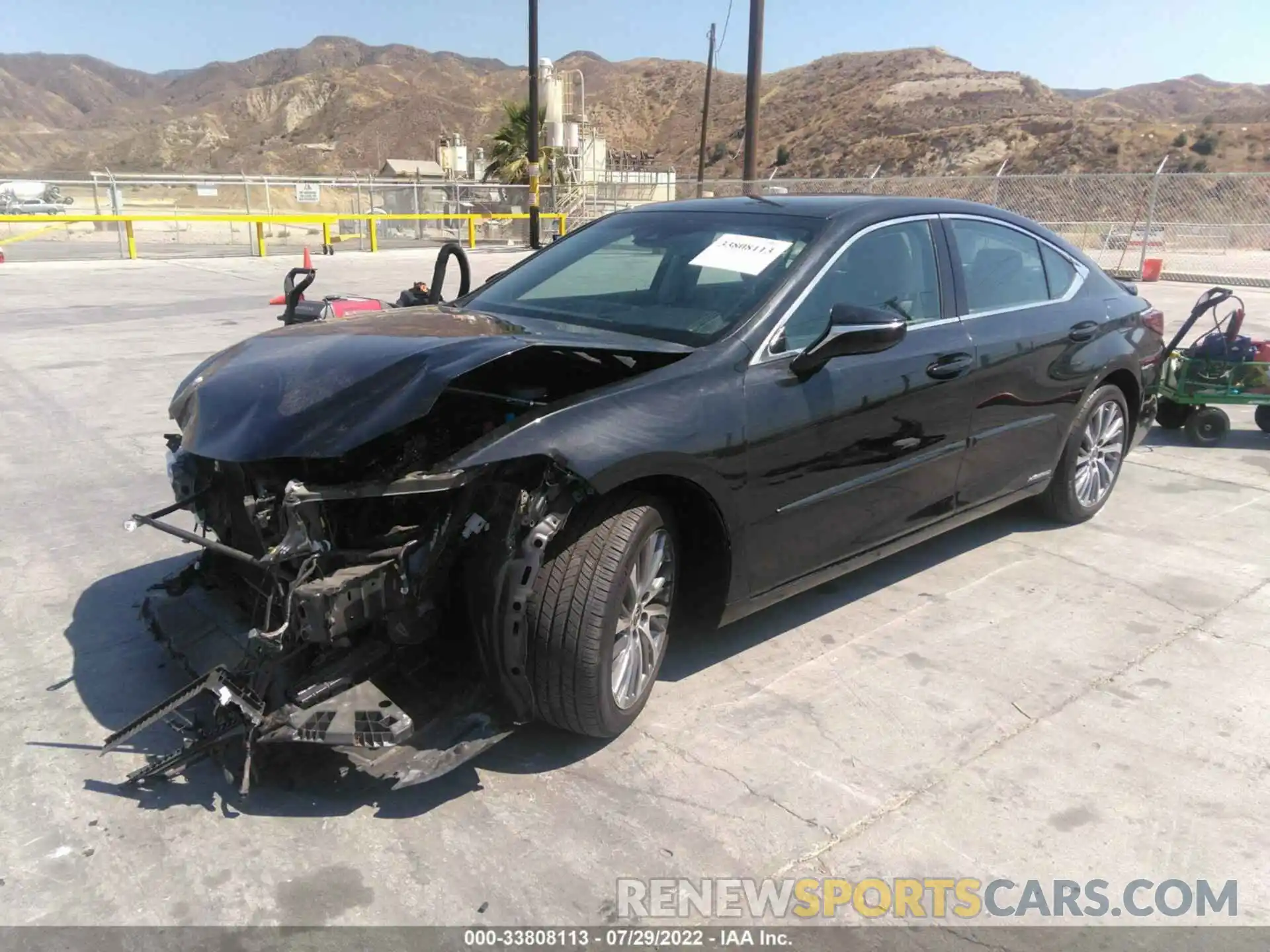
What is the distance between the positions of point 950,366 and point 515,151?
3610 centimetres

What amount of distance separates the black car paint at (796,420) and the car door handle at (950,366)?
0.02 metres

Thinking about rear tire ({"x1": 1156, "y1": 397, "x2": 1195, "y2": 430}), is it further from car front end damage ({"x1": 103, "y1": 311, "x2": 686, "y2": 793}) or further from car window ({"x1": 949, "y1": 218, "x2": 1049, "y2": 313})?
car front end damage ({"x1": 103, "y1": 311, "x2": 686, "y2": 793})

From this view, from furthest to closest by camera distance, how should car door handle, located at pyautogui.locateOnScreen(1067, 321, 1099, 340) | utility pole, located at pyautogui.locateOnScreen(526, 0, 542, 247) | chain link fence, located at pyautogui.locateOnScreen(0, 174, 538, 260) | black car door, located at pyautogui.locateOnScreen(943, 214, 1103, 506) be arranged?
chain link fence, located at pyautogui.locateOnScreen(0, 174, 538, 260) < utility pole, located at pyautogui.locateOnScreen(526, 0, 542, 247) < car door handle, located at pyautogui.locateOnScreen(1067, 321, 1099, 340) < black car door, located at pyautogui.locateOnScreen(943, 214, 1103, 506)

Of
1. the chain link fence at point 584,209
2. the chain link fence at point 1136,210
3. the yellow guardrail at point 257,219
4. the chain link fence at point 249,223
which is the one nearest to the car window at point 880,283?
the chain link fence at point 1136,210

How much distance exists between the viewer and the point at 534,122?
82.1 feet

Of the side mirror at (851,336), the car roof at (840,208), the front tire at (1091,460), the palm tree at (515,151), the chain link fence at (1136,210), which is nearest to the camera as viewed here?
the side mirror at (851,336)

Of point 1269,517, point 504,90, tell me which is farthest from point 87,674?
point 504,90

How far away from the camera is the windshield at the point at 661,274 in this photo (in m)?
3.72

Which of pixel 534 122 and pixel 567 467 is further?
pixel 534 122

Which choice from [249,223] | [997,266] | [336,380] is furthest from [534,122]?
[336,380]

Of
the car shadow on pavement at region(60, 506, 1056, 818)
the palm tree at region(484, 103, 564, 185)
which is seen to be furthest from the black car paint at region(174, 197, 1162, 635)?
the palm tree at region(484, 103, 564, 185)

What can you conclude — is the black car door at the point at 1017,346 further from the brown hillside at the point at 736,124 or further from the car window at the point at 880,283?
the brown hillside at the point at 736,124

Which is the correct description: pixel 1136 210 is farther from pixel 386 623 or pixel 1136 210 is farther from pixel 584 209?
pixel 386 623

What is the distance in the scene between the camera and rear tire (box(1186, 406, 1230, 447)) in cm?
731
